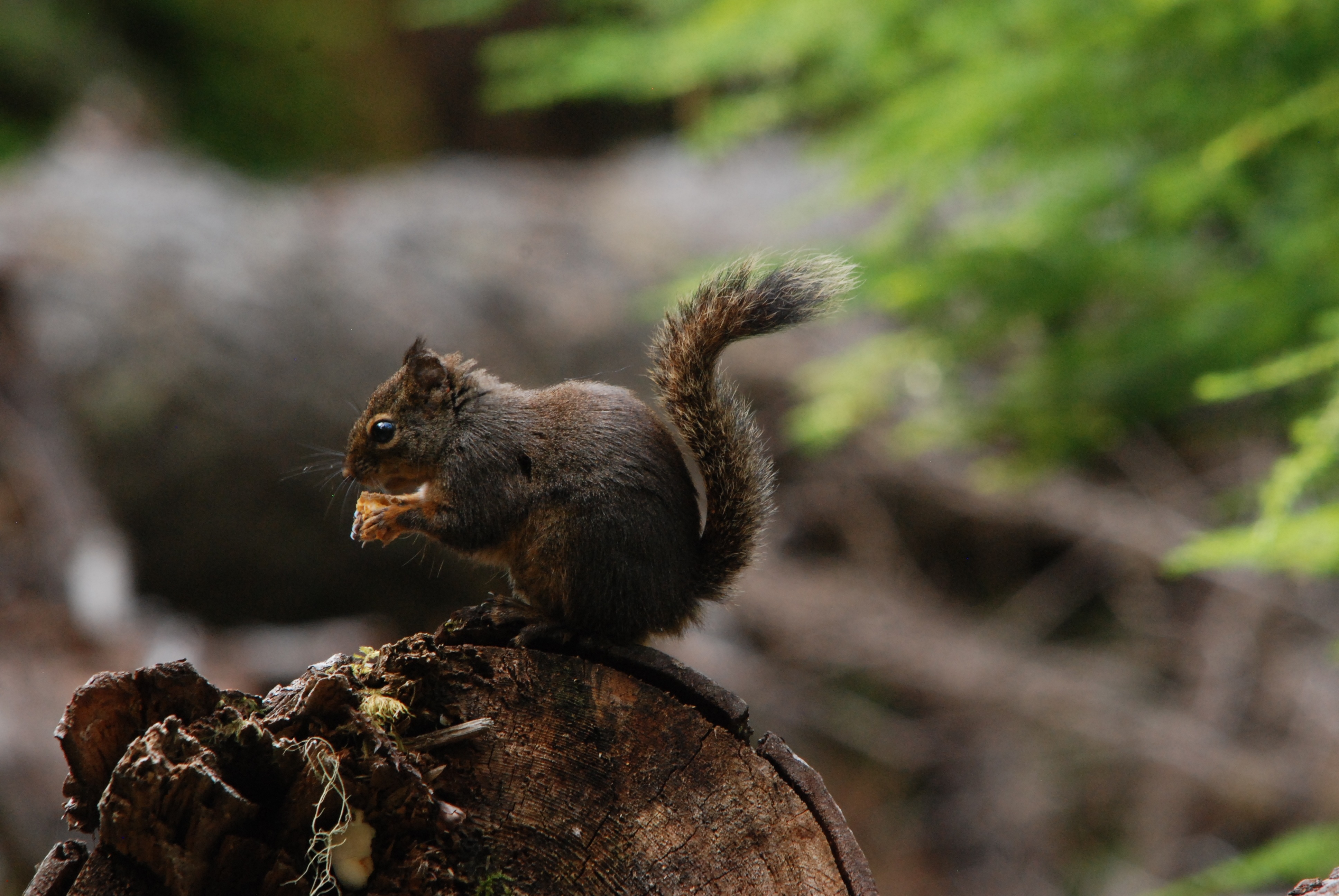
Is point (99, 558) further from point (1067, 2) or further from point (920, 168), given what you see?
point (1067, 2)

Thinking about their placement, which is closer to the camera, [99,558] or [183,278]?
[99,558]

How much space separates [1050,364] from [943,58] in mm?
942

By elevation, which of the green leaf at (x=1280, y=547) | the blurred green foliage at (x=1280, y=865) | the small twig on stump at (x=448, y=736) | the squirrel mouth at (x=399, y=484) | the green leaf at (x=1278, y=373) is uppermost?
the squirrel mouth at (x=399, y=484)

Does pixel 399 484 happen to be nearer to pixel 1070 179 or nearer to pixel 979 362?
pixel 1070 179

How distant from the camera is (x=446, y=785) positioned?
1667mm

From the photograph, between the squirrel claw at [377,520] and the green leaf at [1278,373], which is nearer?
the green leaf at [1278,373]

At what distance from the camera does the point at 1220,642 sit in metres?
5.71

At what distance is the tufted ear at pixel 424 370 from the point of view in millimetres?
2438

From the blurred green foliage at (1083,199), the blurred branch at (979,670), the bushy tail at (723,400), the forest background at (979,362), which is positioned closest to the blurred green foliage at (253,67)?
the forest background at (979,362)

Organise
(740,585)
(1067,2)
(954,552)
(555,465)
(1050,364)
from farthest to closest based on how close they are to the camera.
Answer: (954,552) → (1050,364) → (1067,2) → (740,585) → (555,465)

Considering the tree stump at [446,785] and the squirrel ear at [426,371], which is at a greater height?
the squirrel ear at [426,371]

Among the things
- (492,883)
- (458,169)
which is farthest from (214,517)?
(492,883)

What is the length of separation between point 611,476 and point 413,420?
1.79 feet

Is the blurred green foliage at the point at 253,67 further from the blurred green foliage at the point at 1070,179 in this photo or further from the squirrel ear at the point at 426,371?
the squirrel ear at the point at 426,371
